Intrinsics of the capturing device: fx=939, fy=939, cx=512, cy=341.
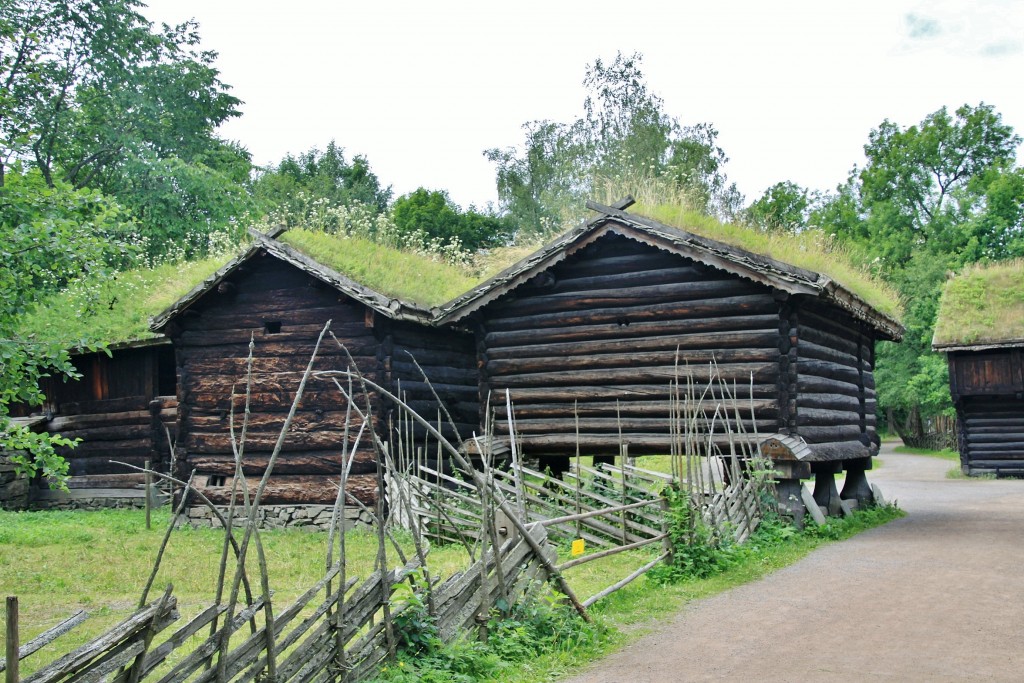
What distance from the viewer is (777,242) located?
53.4 feet

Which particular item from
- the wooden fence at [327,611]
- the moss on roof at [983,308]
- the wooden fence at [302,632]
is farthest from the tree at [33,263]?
the moss on roof at [983,308]

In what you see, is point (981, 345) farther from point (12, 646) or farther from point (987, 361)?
point (12, 646)

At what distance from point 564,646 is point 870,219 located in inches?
1958

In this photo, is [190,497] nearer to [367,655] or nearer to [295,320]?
[295,320]

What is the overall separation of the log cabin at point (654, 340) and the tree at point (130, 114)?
23687 millimetres

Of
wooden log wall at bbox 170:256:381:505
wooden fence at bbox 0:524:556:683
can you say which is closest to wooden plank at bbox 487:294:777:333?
wooden log wall at bbox 170:256:381:505

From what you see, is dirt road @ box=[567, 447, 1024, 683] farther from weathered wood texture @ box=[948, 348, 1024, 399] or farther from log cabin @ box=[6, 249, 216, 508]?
weathered wood texture @ box=[948, 348, 1024, 399]

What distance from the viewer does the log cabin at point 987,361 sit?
93.5 feet

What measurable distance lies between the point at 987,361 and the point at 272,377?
22.4 meters

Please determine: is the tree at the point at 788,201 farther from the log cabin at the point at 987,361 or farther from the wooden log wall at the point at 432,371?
the wooden log wall at the point at 432,371

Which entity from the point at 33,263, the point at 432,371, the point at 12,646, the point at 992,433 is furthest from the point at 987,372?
the point at 12,646

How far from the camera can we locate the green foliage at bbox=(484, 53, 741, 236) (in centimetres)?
4138

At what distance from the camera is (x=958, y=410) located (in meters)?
30.4

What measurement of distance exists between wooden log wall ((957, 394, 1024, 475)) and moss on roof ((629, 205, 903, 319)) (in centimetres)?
1437
